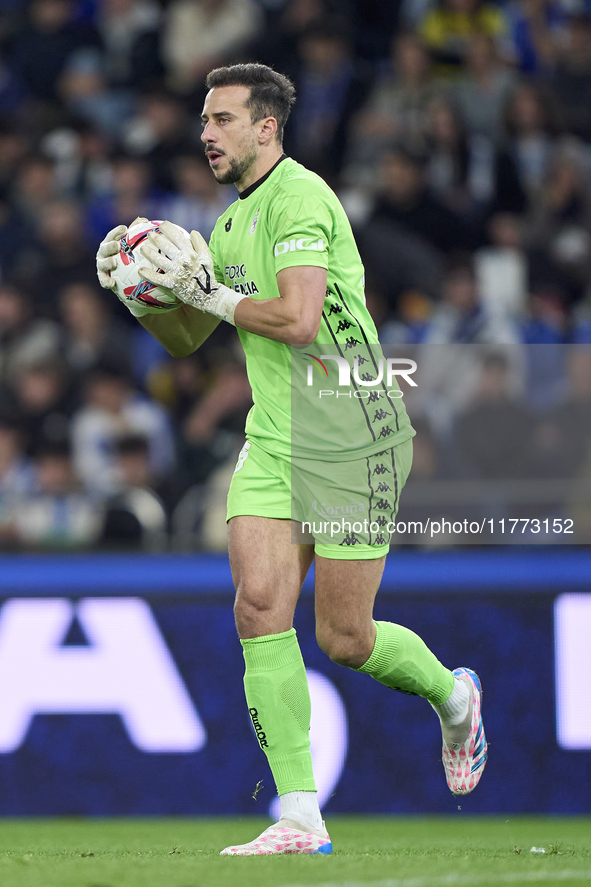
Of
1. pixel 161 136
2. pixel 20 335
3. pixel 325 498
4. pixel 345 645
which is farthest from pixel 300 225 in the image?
pixel 161 136

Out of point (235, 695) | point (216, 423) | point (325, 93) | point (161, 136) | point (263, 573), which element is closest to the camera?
point (263, 573)

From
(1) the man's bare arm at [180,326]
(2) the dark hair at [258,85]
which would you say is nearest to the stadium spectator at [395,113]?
(1) the man's bare arm at [180,326]

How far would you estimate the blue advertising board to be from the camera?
5484 mm

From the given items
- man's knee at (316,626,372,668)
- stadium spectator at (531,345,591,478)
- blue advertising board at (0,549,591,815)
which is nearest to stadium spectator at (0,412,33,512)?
blue advertising board at (0,549,591,815)

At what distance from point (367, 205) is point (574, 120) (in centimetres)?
167

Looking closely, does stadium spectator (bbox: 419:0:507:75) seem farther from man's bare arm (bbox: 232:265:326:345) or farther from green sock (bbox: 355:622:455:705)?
green sock (bbox: 355:622:455:705)

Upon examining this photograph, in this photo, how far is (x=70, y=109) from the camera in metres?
9.63

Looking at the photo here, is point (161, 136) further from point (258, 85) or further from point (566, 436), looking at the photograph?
point (258, 85)

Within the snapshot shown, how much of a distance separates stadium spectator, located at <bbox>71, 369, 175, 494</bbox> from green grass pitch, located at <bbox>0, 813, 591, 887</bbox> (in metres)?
2.15

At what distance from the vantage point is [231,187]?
854 centimetres

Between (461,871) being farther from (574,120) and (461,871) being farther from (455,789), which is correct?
(574,120)

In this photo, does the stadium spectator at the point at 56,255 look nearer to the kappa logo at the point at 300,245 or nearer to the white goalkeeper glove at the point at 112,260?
the white goalkeeper glove at the point at 112,260

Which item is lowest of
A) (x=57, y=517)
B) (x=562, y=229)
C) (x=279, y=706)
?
(x=279, y=706)

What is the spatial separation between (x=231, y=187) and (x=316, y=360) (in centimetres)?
479
